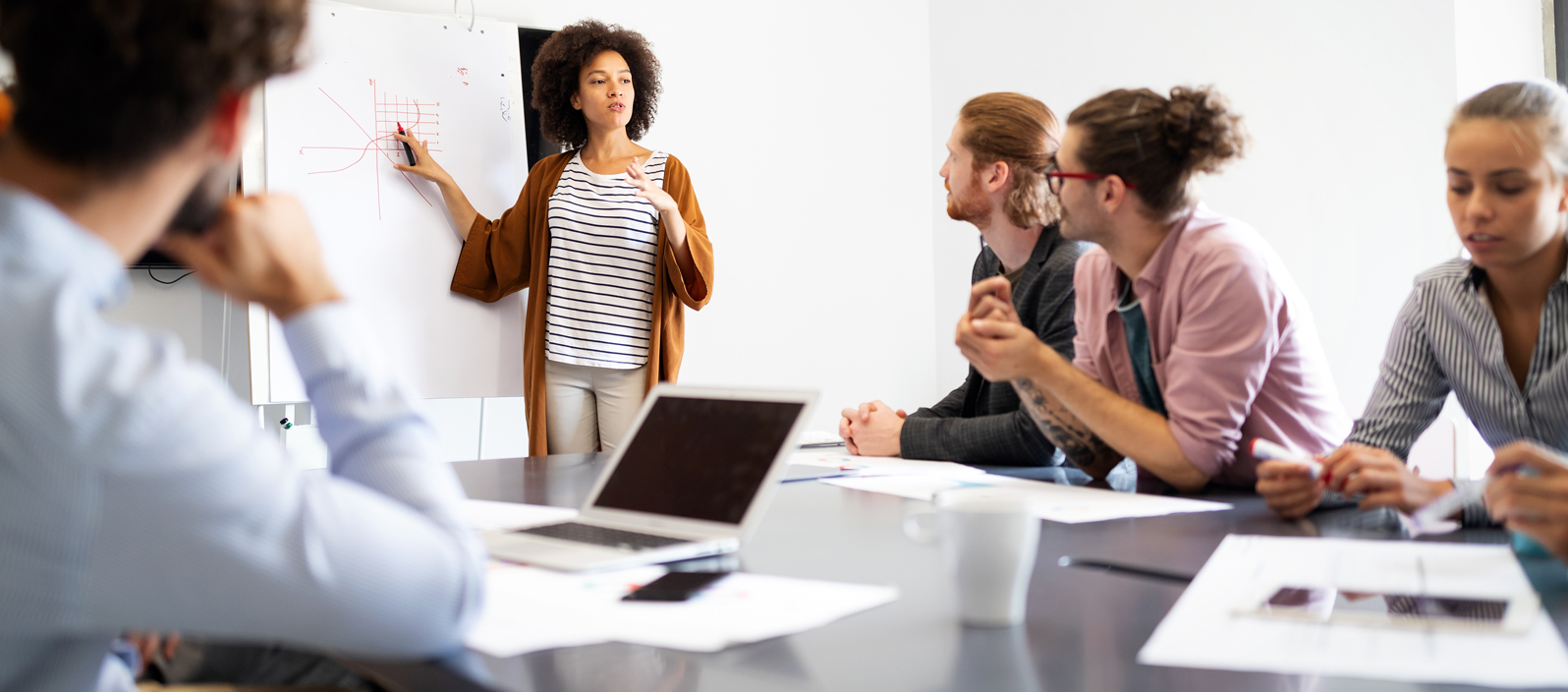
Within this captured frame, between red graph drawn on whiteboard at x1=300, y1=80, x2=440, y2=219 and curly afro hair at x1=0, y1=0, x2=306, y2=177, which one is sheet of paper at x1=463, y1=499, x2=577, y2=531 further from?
red graph drawn on whiteboard at x1=300, y1=80, x2=440, y2=219

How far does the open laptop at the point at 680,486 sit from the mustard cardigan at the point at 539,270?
1984 millimetres

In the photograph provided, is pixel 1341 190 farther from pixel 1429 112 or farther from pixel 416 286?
pixel 416 286

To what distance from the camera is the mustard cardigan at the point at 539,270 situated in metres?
3.14

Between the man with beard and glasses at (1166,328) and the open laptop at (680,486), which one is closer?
the open laptop at (680,486)

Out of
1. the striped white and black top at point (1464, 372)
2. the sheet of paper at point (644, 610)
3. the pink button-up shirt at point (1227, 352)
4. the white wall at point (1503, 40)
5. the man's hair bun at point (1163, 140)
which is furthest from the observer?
the white wall at point (1503, 40)

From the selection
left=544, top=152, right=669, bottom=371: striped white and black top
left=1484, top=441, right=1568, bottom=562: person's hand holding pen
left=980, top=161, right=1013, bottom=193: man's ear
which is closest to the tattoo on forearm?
left=980, top=161, right=1013, bottom=193: man's ear

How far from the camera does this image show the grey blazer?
1.72m

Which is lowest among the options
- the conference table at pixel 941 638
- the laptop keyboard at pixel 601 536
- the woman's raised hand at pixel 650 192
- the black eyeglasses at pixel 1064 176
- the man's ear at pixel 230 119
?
the conference table at pixel 941 638

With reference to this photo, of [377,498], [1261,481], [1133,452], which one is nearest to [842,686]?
[377,498]

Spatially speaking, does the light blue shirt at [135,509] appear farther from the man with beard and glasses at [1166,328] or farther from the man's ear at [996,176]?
the man's ear at [996,176]

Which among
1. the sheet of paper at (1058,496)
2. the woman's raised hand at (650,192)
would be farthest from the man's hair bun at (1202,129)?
the woman's raised hand at (650,192)

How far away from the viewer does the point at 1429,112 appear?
2928 millimetres

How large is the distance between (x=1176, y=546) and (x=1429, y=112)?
2451 millimetres

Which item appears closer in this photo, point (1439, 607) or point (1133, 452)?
point (1439, 607)
